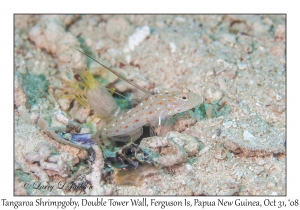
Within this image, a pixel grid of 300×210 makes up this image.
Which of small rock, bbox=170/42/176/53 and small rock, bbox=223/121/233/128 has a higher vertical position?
small rock, bbox=170/42/176/53

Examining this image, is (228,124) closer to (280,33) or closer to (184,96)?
(184,96)

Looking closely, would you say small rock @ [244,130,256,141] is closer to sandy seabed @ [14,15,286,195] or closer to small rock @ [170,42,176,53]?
sandy seabed @ [14,15,286,195]

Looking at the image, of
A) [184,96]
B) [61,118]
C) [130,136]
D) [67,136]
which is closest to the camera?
[67,136]

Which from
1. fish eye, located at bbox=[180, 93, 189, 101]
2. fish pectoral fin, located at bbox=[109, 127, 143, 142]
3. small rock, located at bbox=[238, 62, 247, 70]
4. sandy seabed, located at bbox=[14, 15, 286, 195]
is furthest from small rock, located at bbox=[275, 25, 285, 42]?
fish pectoral fin, located at bbox=[109, 127, 143, 142]

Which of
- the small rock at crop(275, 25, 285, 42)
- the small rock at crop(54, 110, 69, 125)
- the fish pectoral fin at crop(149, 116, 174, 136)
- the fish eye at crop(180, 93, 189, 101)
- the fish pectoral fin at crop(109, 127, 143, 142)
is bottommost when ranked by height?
the fish pectoral fin at crop(109, 127, 143, 142)

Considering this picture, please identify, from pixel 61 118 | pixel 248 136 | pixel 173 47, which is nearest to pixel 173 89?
pixel 173 47

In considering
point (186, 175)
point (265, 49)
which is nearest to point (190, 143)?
point (186, 175)

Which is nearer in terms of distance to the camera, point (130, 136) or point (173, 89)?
point (130, 136)

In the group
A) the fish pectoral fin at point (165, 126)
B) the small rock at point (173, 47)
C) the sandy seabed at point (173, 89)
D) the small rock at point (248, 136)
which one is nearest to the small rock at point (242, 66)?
the sandy seabed at point (173, 89)

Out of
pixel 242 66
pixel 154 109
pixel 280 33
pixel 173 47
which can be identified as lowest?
pixel 154 109
